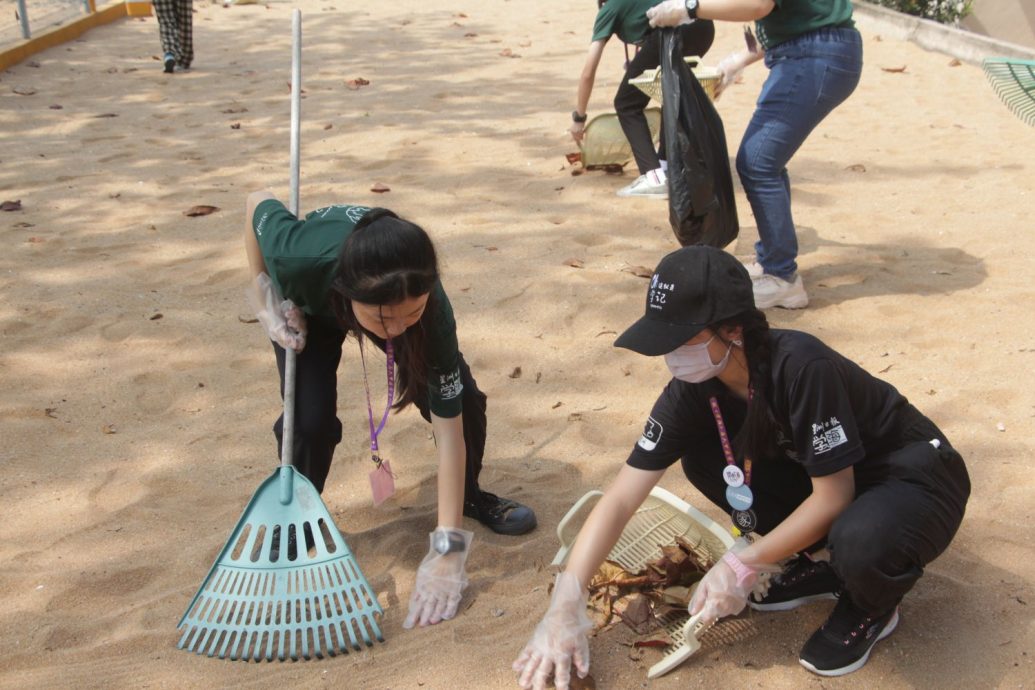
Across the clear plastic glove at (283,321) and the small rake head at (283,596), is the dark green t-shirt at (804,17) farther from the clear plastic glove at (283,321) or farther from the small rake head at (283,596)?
the small rake head at (283,596)

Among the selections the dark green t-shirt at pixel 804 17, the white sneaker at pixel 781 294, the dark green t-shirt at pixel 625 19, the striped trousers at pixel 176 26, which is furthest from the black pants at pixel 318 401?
the striped trousers at pixel 176 26

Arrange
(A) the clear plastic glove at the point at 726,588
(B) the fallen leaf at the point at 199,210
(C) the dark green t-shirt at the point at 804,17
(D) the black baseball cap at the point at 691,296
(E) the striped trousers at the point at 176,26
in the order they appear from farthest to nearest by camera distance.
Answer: (E) the striped trousers at the point at 176,26 → (B) the fallen leaf at the point at 199,210 → (C) the dark green t-shirt at the point at 804,17 → (A) the clear plastic glove at the point at 726,588 → (D) the black baseball cap at the point at 691,296

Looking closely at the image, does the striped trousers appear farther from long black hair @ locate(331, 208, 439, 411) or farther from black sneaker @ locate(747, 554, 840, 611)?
black sneaker @ locate(747, 554, 840, 611)

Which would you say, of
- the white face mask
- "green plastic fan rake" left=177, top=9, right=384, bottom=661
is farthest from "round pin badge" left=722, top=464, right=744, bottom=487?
"green plastic fan rake" left=177, top=9, right=384, bottom=661

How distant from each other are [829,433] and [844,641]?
18.5 inches

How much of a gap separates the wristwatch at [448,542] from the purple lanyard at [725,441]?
0.62 metres

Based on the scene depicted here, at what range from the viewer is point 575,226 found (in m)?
4.39

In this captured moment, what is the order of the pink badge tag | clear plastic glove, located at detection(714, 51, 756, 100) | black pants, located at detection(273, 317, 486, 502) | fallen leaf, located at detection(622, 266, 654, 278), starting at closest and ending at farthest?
black pants, located at detection(273, 317, 486, 502)
the pink badge tag
fallen leaf, located at detection(622, 266, 654, 278)
clear plastic glove, located at detection(714, 51, 756, 100)

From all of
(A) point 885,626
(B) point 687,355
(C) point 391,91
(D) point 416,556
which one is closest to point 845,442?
(B) point 687,355

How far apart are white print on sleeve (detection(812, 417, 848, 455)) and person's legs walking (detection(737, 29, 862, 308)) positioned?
1889 millimetres

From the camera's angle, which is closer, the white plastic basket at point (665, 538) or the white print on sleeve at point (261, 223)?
the white plastic basket at point (665, 538)

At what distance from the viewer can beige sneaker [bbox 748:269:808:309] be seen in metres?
3.63

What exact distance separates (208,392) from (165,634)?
115cm

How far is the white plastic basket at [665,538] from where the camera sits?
2.01 meters
